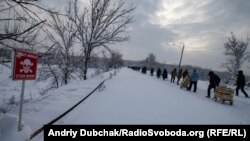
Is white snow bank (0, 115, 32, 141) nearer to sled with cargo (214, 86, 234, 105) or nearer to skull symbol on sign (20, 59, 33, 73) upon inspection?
skull symbol on sign (20, 59, 33, 73)

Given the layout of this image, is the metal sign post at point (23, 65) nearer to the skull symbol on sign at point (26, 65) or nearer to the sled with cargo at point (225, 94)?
the skull symbol on sign at point (26, 65)

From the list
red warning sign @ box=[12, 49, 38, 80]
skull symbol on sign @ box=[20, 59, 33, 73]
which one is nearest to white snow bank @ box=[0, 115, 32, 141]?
red warning sign @ box=[12, 49, 38, 80]

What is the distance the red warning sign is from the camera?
5714mm

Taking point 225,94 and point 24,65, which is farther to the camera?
point 225,94

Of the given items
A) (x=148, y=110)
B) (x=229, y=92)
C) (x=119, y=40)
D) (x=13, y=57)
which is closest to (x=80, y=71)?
(x=119, y=40)

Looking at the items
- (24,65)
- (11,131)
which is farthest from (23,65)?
(11,131)

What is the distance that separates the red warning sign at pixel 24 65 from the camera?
18.7 ft

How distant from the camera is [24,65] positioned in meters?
6.07

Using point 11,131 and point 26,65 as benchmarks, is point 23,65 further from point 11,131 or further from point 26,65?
point 11,131

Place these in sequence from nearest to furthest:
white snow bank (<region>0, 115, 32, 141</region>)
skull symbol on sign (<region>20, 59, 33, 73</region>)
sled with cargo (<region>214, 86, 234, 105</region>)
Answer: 1. white snow bank (<region>0, 115, 32, 141</region>)
2. skull symbol on sign (<region>20, 59, 33, 73</region>)
3. sled with cargo (<region>214, 86, 234, 105</region>)

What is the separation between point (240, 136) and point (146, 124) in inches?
100

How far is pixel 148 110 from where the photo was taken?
10906 millimetres

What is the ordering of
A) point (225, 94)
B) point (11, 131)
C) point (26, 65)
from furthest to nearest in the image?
point (225, 94)
point (26, 65)
point (11, 131)

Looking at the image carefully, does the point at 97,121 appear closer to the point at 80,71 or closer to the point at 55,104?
the point at 55,104
